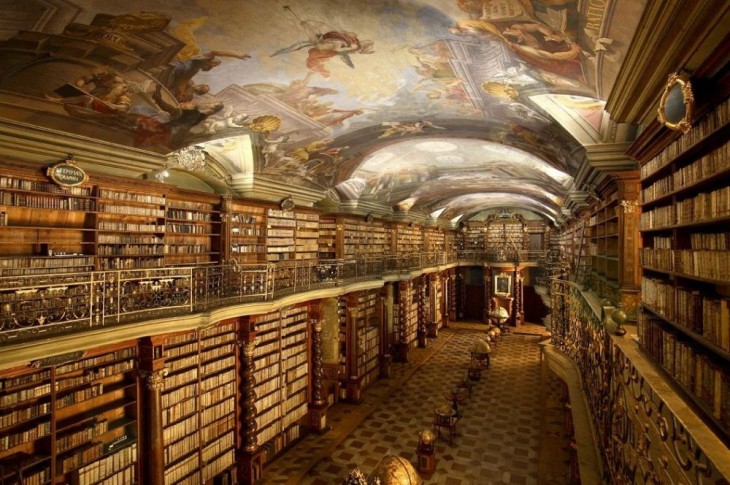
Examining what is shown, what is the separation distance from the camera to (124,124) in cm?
604

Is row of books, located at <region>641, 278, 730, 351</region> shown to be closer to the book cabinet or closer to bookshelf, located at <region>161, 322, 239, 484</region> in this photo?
the book cabinet

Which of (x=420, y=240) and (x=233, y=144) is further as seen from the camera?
(x=420, y=240)

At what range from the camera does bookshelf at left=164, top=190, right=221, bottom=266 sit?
7.86 metres

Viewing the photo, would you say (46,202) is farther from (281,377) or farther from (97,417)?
(281,377)

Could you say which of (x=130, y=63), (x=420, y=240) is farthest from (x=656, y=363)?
(x=420, y=240)

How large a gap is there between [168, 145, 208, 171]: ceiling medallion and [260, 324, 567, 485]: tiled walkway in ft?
20.1

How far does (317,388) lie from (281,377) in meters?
1.14

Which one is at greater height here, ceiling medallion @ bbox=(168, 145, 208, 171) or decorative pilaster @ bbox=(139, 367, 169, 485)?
ceiling medallion @ bbox=(168, 145, 208, 171)

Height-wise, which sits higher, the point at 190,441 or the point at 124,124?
the point at 124,124

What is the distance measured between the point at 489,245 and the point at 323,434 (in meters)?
19.2

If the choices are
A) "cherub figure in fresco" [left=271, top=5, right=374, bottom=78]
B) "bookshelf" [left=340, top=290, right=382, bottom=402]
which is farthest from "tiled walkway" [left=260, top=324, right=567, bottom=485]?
"cherub figure in fresco" [left=271, top=5, right=374, bottom=78]

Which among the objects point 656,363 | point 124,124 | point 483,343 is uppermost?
point 124,124

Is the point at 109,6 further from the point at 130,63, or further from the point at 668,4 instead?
the point at 668,4

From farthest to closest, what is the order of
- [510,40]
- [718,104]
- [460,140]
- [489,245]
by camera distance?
[489,245]
[460,140]
[510,40]
[718,104]
